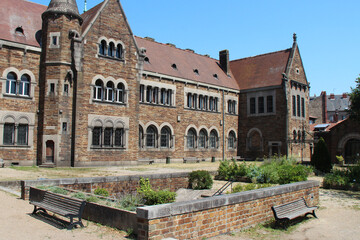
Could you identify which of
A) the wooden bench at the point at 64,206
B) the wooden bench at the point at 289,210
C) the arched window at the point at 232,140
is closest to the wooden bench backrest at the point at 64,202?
the wooden bench at the point at 64,206

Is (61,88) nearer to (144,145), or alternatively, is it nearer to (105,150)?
(105,150)

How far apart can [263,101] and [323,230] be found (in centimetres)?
3036

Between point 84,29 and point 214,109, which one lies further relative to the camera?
point 214,109

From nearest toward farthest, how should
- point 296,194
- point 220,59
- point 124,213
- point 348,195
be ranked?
point 124,213 < point 296,194 < point 348,195 < point 220,59

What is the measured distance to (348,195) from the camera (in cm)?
Answer: 1473

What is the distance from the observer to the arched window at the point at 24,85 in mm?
24469

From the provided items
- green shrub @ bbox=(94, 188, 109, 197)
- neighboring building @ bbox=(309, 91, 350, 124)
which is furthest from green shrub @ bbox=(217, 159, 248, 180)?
neighboring building @ bbox=(309, 91, 350, 124)

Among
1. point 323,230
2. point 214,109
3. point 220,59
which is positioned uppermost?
point 220,59

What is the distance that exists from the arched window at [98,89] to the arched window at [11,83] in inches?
218

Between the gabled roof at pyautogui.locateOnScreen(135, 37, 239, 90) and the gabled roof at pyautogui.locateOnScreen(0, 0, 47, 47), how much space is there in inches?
367

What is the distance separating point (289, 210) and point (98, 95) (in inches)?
769

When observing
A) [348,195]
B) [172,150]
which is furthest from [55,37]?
[348,195]

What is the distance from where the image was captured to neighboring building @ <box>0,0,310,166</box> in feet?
79.6

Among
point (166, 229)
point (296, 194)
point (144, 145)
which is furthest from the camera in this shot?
point (144, 145)
